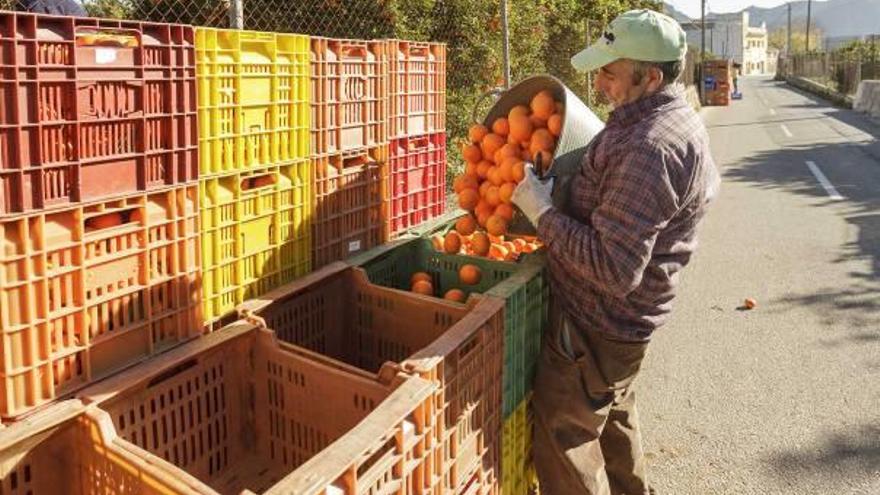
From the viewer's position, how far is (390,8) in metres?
8.73

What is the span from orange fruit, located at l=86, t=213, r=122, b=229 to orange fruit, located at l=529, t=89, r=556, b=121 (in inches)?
80.2

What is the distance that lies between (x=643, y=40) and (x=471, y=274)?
1.48 meters

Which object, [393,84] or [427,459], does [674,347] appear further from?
[427,459]

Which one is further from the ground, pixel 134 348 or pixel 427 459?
pixel 134 348

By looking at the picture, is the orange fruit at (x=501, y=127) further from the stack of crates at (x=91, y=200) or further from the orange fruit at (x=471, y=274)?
the stack of crates at (x=91, y=200)

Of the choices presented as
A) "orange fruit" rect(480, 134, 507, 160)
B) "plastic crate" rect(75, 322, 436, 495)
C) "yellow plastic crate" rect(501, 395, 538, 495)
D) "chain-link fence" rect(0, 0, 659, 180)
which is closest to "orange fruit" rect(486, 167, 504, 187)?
"orange fruit" rect(480, 134, 507, 160)

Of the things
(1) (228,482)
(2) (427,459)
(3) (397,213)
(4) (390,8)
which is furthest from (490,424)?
(4) (390,8)

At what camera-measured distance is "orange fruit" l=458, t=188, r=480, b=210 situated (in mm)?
4051

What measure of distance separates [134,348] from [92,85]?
0.93 metres

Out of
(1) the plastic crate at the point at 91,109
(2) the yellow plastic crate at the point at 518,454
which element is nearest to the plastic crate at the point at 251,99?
(1) the plastic crate at the point at 91,109

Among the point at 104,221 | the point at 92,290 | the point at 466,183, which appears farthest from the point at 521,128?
the point at 92,290

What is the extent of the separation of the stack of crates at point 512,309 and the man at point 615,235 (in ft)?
0.30

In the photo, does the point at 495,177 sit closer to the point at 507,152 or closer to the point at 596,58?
the point at 507,152

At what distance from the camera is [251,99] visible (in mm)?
3248
